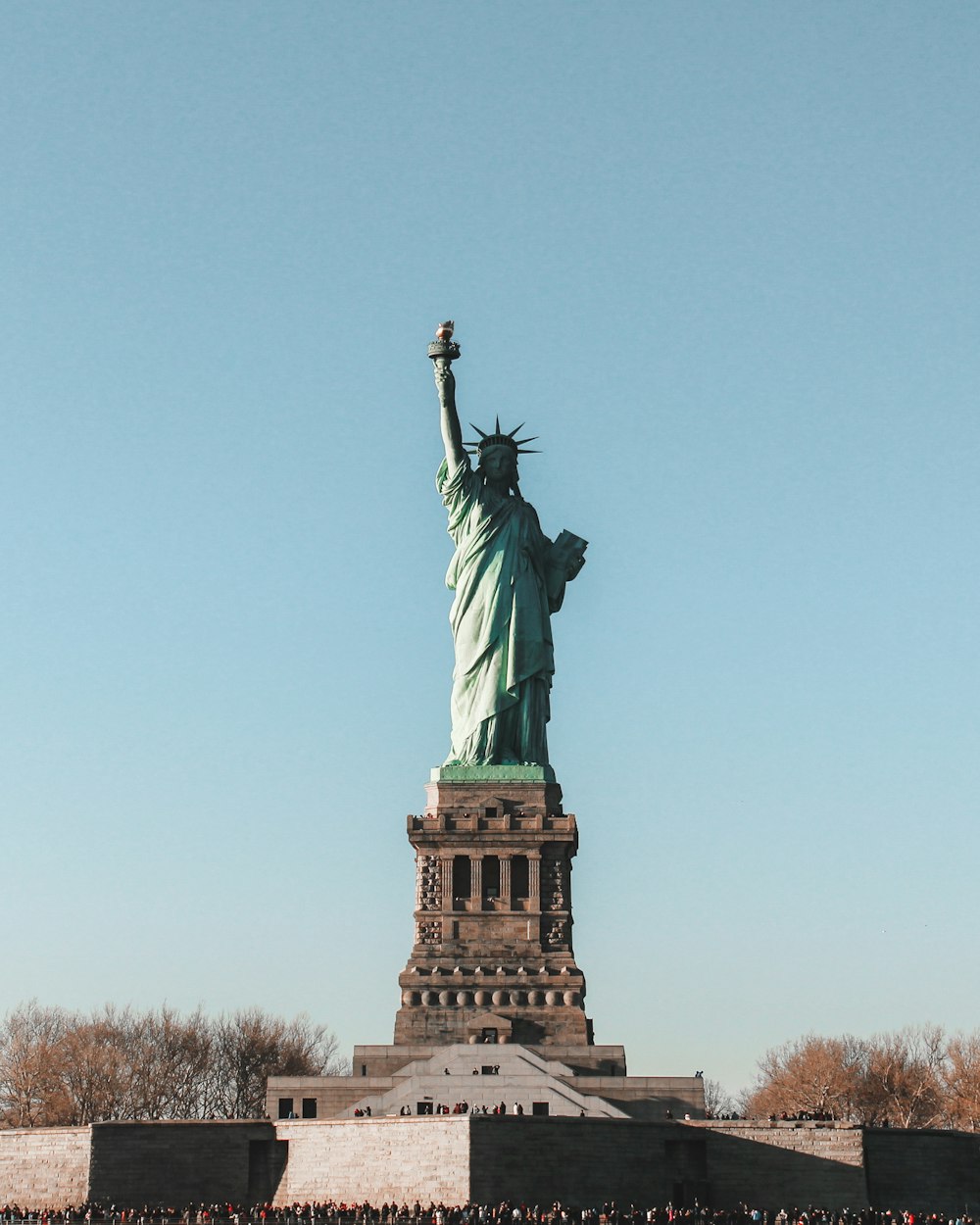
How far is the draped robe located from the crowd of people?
60.0ft

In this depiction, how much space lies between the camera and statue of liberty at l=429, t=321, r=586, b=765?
5709cm

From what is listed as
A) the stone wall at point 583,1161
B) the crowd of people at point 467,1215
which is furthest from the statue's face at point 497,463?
the crowd of people at point 467,1215

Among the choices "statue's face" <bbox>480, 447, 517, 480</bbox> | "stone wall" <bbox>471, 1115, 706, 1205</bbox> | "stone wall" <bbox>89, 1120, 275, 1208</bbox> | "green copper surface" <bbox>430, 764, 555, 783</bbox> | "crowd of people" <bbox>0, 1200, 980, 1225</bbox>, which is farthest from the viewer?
"statue's face" <bbox>480, 447, 517, 480</bbox>

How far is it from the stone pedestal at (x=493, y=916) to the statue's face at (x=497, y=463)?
9.30 meters

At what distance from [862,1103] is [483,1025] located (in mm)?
19183

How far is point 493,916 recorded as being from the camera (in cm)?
5366

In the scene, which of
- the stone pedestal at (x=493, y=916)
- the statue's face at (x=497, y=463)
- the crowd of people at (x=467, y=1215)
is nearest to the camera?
A: the crowd of people at (x=467, y=1215)

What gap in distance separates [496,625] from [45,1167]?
847 inches

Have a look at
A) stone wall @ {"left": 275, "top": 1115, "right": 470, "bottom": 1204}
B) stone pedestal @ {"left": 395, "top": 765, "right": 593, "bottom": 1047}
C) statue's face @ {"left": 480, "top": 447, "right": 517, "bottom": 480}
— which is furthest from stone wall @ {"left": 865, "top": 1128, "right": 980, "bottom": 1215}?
statue's face @ {"left": 480, "top": 447, "right": 517, "bottom": 480}

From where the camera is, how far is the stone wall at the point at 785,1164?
136 feet

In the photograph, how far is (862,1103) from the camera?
6412 centimetres

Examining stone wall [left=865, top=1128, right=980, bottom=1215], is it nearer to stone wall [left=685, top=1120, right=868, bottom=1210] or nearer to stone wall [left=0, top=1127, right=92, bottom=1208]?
stone wall [left=685, top=1120, right=868, bottom=1210]

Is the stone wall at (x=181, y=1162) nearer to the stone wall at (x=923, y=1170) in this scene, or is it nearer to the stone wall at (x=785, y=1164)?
the stone wall at (x=785, y=1164)

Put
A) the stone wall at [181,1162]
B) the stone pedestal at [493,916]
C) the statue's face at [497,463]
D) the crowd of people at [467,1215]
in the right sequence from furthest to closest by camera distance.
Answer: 1. the statue's face at [497,463]
2. the stone pedestal at [493,916]
3. the stone wall at [181,1162]
4. the crowd of people at [467,1215]
